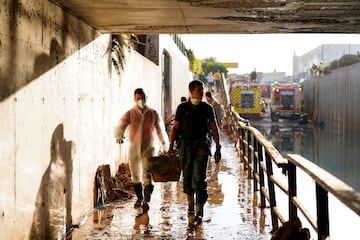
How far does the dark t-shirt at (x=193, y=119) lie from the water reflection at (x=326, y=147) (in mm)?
12320

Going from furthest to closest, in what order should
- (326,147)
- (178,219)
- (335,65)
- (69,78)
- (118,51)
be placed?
1. (335,65)
2. (326,147)
3. (118,51)
4. (178,219)
5. (69,78)

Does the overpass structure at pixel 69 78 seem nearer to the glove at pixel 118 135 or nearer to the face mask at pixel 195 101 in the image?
the glove at pixel 118 135

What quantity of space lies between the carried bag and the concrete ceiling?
2.06 meters

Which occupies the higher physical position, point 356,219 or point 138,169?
point 138,169

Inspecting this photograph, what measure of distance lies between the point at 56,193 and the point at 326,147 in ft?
86.8

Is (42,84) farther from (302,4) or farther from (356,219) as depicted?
(356,219)

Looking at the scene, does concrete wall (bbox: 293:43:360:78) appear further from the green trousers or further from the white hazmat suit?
the green trousers

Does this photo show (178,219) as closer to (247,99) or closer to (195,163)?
(195,163)

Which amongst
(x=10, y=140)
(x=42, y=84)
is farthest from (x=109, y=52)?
(x=10, y=140)

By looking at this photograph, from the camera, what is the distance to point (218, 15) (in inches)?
296

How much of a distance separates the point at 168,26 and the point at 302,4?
2648mm

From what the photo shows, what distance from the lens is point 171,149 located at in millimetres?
7973

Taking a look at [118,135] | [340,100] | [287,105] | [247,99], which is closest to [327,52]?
[287,105]

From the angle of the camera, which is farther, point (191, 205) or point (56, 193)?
point (191, 205)
